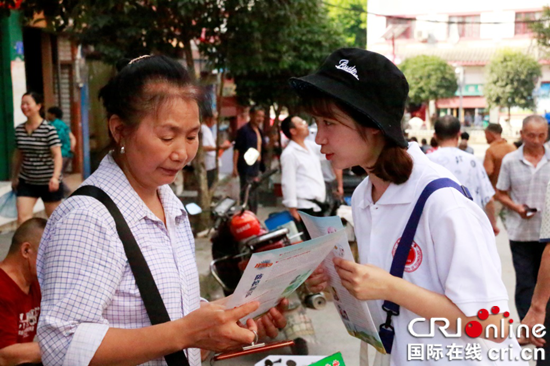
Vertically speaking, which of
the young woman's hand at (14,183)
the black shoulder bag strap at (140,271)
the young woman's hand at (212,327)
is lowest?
the young woman's hand at (14,183)

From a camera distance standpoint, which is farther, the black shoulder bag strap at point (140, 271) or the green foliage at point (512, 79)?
the green foliage at point (512, 79)

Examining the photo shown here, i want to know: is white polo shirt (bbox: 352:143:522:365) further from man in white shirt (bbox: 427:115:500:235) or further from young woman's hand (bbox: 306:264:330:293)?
man in white shirt (bbox: 427:115:500:235)

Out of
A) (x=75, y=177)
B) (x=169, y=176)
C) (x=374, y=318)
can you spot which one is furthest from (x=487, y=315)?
(x=75, y=177)

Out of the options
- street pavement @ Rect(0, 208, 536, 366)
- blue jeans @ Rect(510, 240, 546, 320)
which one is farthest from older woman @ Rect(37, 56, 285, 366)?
blue jeans @ Rect(510, 240, 546, 320)

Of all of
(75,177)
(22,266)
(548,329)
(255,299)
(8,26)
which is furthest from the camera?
(75,177)

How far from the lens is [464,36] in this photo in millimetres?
42125

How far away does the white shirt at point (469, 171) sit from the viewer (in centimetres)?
567

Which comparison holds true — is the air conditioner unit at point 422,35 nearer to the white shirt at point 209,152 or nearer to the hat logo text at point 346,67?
the white shirt at point 209,152

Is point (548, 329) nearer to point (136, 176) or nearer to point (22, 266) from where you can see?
point (136, 176)

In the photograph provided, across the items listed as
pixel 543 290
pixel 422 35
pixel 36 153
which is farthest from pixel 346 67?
pixel 422 35

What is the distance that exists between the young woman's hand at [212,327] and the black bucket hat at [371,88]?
2.29ft

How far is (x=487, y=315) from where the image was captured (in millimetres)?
1731

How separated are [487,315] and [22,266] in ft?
6.80

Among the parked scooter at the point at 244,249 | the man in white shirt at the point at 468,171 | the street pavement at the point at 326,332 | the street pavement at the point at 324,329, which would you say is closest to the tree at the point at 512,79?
the street pavement at the point at 324,329
